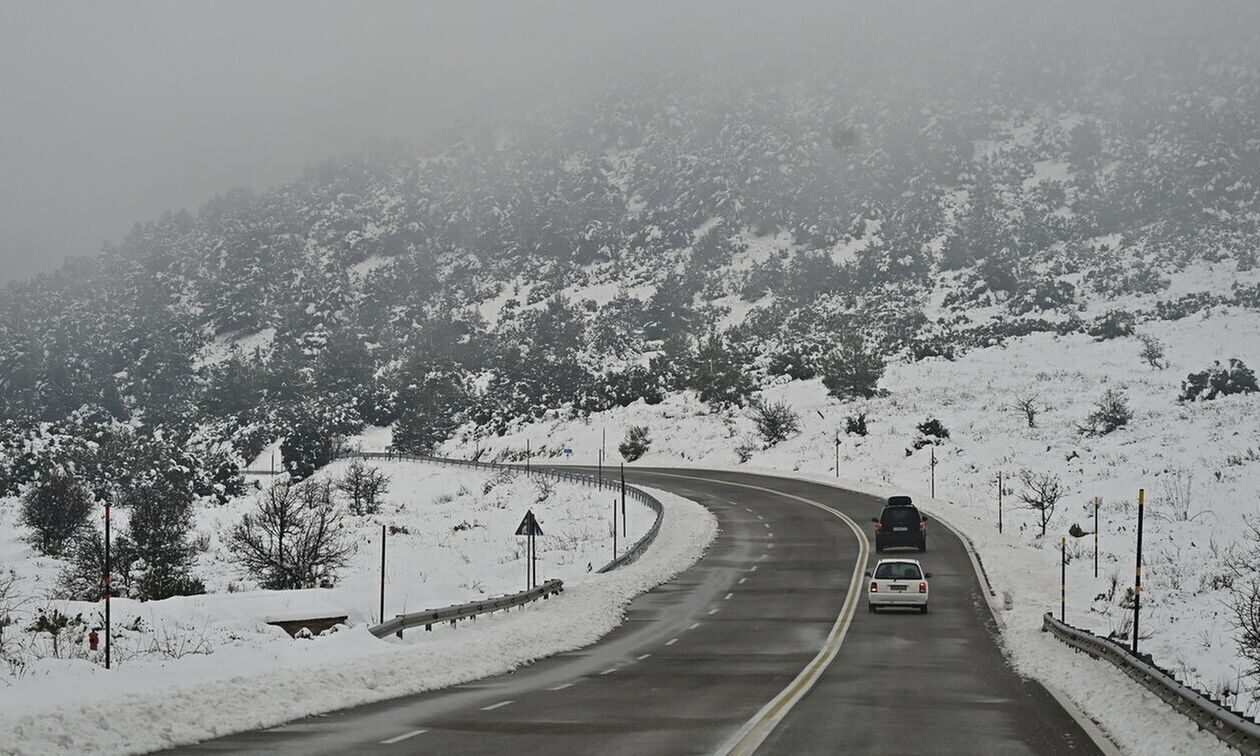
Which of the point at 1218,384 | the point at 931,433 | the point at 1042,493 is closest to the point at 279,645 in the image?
the point at 1042,493

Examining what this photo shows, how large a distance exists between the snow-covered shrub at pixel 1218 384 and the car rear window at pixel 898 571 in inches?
2252

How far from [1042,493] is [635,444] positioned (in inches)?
2129

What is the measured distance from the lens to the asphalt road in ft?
41.5

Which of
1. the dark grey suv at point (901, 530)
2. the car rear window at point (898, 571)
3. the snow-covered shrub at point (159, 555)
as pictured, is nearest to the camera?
the car rear window at point (898, 571)

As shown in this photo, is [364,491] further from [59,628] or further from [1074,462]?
[59,628]

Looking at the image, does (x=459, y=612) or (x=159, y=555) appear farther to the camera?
(x=159, y=555)

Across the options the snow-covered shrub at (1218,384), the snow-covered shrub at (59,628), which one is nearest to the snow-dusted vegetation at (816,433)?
the snow-covered shrub at (59,628)

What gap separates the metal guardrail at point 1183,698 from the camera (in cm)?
1059

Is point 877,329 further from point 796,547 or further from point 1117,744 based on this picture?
point 1117,744

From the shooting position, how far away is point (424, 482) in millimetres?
90438

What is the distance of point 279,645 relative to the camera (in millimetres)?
18328

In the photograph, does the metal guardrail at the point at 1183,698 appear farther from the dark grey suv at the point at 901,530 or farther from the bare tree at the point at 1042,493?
the bare tree at the point at 1042,493

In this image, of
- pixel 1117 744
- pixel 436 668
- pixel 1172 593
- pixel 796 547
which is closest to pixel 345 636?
pixel 436 668

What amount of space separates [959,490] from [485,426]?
2756 inches
